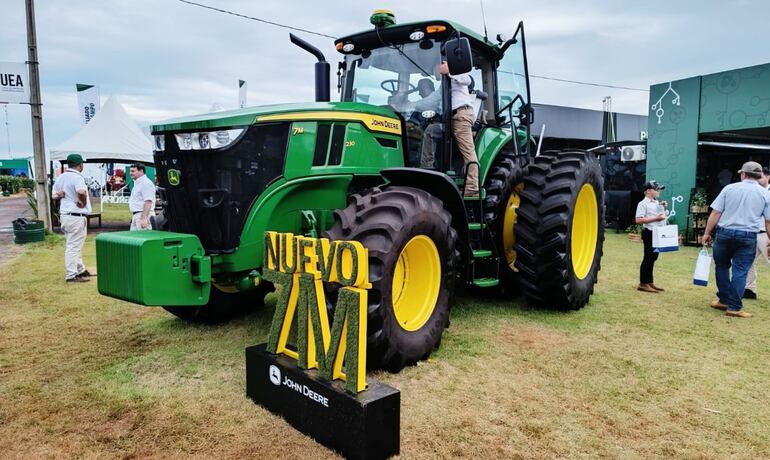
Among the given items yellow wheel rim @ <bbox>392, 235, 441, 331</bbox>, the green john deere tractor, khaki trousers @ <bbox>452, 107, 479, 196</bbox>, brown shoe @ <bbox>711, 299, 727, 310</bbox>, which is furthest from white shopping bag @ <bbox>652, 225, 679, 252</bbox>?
yellow wheel rim @ <bbox>392, 235, 441, 331</bbox>

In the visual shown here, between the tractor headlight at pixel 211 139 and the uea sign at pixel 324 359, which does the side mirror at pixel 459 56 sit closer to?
the tractor headlight at pixel 211 139

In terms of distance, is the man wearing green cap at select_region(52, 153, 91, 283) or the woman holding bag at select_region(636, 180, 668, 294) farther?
the man wearing green cap at select_region(52, 153, 91, 283)

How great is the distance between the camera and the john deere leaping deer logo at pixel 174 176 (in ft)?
12.7

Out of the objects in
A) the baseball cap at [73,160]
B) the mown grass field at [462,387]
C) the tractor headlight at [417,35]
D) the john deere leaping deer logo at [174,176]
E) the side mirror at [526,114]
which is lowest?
the mown grass field at [462,387]

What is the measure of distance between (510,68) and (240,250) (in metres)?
3.59

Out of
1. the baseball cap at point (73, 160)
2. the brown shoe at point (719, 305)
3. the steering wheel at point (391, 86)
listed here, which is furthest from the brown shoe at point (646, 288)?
the baseball cap at point (73, 160)

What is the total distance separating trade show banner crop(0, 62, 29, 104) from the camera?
11680mm

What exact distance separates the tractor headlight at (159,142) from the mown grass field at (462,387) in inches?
62.5

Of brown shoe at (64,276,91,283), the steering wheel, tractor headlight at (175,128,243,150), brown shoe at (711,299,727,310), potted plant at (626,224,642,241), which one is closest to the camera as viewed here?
tractor headlight at (175,128,243,150)

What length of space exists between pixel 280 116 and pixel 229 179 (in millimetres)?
565

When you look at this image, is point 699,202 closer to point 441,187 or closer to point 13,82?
point 441,187

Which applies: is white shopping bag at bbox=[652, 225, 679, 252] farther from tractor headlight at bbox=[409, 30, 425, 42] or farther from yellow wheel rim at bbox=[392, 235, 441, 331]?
tractor headlight at bbox=[409, 30, 425, 42]

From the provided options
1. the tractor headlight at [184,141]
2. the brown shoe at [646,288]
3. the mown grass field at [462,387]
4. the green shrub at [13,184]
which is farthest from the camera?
the green shrub at [13,184]

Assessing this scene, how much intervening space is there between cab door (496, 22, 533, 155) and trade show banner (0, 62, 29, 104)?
1118 centimetres
